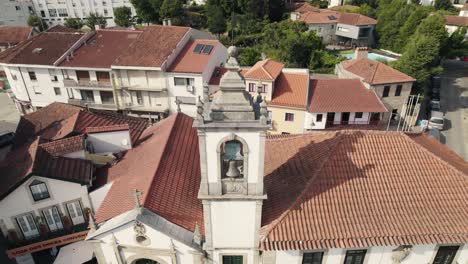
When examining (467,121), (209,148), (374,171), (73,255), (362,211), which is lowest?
(467,121)

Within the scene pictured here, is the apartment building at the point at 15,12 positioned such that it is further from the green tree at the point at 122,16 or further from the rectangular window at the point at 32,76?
the rectangular window at the point at 32,76

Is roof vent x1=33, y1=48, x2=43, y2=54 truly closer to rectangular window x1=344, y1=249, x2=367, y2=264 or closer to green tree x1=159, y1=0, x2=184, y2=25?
green tree x1=159, y1=0, x2=184, y2=25

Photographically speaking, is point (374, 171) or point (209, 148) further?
point (374, 171)

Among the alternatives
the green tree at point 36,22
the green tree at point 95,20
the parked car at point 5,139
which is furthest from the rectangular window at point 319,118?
the green tree at point 36,22

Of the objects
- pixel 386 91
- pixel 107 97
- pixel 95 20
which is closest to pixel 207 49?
pixel 107 97

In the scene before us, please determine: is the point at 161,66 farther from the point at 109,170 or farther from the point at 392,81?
the point at 392,81

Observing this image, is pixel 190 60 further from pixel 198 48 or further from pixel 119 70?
pixel 119 70

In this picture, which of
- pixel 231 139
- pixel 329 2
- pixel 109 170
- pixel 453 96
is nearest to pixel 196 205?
pixel 231 139
